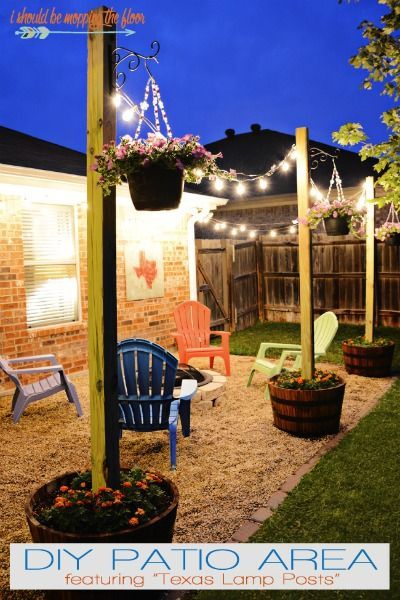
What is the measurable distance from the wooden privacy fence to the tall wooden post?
816cm

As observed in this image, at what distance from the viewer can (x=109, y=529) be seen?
2.50 m

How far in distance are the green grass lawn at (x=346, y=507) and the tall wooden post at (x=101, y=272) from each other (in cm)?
92

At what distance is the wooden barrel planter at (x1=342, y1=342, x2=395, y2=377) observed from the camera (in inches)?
290

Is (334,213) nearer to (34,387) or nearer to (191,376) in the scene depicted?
(191,376)

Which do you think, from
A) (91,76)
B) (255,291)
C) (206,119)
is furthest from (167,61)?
(91,76)

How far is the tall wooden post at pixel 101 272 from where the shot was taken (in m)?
2.64

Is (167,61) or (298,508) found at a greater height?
(167,61)

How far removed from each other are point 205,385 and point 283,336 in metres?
5.01

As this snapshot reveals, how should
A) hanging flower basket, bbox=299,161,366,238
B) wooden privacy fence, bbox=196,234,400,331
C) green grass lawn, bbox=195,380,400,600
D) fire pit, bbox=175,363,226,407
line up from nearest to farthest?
green grass lawn, bbox=195,380,400,600 < hanging flower basket, bbox=299,161,366,238 < fire pit, bbox=175,363,226,407 < wooden privacy fence, bbox=196,234,400,331

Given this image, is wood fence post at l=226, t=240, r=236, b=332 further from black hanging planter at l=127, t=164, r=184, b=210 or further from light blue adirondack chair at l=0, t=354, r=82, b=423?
black hanging planter at l=127, t=164, r=184, b=210

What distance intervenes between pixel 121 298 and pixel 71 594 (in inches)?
255

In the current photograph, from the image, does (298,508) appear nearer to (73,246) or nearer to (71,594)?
(71,594)

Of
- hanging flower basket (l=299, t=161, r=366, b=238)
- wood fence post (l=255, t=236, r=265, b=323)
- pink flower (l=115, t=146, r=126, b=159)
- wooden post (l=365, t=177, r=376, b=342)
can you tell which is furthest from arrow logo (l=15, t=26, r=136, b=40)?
wood fence post (l=255, t=236, r=265, b=323)

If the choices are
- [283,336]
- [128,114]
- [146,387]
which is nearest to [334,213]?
[146,387]
